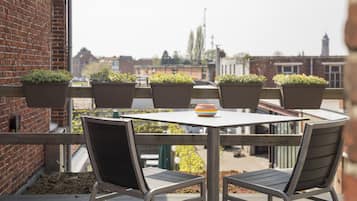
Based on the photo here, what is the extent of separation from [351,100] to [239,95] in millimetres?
3055

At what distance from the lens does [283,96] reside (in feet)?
12.0

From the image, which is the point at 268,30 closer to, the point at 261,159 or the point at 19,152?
the point at 261,159

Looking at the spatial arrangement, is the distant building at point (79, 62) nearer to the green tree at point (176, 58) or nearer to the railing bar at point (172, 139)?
the green tree at point (176, 58)

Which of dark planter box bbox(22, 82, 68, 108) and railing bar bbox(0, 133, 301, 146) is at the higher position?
dark planter box bbox(22, 82, 68, 108)

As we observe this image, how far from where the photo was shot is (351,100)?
591 mm

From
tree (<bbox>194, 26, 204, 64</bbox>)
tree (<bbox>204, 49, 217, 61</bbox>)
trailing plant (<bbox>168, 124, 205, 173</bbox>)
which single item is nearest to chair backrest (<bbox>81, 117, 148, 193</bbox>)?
trailing plant (<bbox>168, 124, 205, 173</bbox>)

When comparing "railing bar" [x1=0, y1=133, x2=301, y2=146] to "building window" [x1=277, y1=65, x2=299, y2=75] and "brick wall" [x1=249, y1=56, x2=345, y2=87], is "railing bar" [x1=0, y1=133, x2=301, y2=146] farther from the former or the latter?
"building window" [x1=277, y1=65, x2=299, y2=75]

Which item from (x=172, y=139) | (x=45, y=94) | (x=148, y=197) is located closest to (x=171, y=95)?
(x=172, y=139)

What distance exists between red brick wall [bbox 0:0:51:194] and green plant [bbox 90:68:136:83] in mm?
786

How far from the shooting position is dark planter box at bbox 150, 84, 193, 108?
11.8ft

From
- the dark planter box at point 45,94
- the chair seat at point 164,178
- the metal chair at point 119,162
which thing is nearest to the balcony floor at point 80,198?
the dark planter box at point 45,94

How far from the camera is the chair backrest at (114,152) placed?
2309 millimetres

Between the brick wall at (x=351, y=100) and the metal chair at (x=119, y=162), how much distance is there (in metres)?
1.74

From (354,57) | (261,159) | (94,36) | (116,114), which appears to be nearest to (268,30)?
(94,36)
